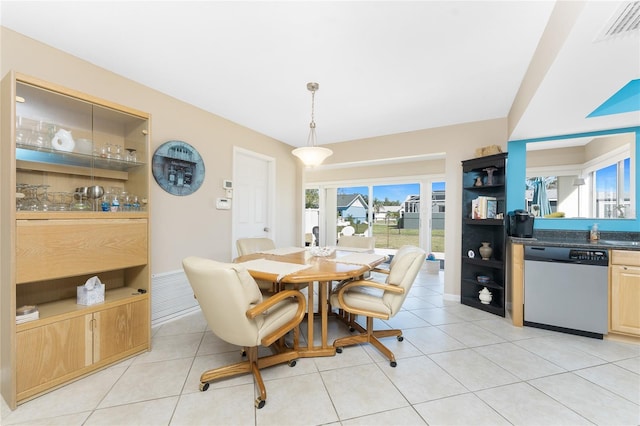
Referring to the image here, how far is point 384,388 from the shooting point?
67.7 inches

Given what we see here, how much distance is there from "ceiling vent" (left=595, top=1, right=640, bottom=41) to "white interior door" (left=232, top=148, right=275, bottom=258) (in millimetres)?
3550

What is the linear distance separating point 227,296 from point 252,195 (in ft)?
8.90

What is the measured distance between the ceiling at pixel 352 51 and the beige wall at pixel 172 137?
0.11 metres

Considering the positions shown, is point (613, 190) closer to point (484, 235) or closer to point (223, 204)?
point (484, 235)

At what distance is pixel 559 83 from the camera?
181cm

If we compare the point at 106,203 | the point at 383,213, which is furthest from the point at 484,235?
the point at 106,203

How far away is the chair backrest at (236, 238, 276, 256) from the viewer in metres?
3.00

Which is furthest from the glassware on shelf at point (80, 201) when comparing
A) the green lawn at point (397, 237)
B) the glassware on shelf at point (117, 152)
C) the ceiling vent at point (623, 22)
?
the green lawn at point (397, 237)

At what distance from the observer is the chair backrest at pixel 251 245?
3.00 meters

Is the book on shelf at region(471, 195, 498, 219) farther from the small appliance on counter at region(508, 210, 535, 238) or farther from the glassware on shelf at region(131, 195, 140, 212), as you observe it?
the glassware on shelf at region(131, 195, 140, 212)

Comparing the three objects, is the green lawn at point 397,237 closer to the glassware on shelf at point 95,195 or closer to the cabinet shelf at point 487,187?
the cabinet shelf at point 487,187

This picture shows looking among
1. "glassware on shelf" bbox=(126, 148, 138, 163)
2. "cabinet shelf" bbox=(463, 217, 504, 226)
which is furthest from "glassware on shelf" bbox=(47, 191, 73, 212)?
"cabinet shelf" bbox=(463, 217, 504, 226)

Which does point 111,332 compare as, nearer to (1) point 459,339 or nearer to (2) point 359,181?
(1) point 459,339

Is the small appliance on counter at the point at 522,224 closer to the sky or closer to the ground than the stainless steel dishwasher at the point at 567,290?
closer to the sky
